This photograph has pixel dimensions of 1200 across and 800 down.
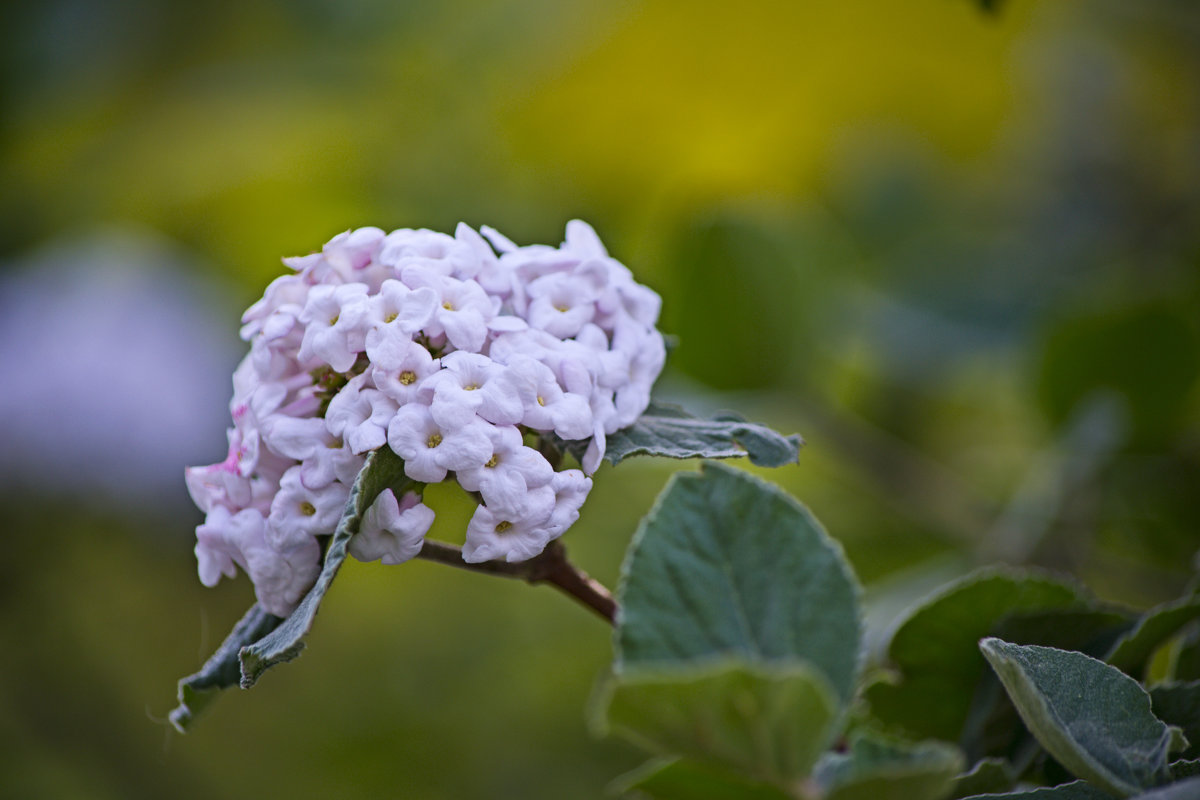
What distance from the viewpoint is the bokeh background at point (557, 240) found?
3.37 feet

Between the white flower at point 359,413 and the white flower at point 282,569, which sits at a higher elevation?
the white flower at point 359,413

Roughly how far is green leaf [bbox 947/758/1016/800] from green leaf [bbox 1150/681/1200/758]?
7cm

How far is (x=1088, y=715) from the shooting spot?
0.38 metres

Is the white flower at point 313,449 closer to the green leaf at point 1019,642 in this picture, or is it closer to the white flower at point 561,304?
the white flower at point 561,304

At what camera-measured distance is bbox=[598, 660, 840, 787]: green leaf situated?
1.06 ft

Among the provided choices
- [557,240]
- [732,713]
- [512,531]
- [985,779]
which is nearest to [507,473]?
[512,531]

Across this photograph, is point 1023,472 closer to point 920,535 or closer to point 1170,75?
point 920,535

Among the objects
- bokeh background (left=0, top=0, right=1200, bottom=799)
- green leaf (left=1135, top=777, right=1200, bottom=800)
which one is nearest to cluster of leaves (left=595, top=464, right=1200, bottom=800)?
green leaf (left=1135, top=777, right=1200, bottom=800)

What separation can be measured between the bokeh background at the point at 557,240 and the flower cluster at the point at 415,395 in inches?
21.1

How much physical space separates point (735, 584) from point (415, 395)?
0.15 metres

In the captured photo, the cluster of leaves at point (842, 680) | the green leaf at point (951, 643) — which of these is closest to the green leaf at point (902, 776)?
the cluster of leaves at point (842, 680)

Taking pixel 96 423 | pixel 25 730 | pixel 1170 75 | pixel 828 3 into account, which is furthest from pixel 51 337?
pixel 1170 75

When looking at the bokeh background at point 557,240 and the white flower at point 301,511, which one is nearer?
the white flower at point 301,511

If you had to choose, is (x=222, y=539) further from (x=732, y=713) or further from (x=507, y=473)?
(x=732, y=713)
